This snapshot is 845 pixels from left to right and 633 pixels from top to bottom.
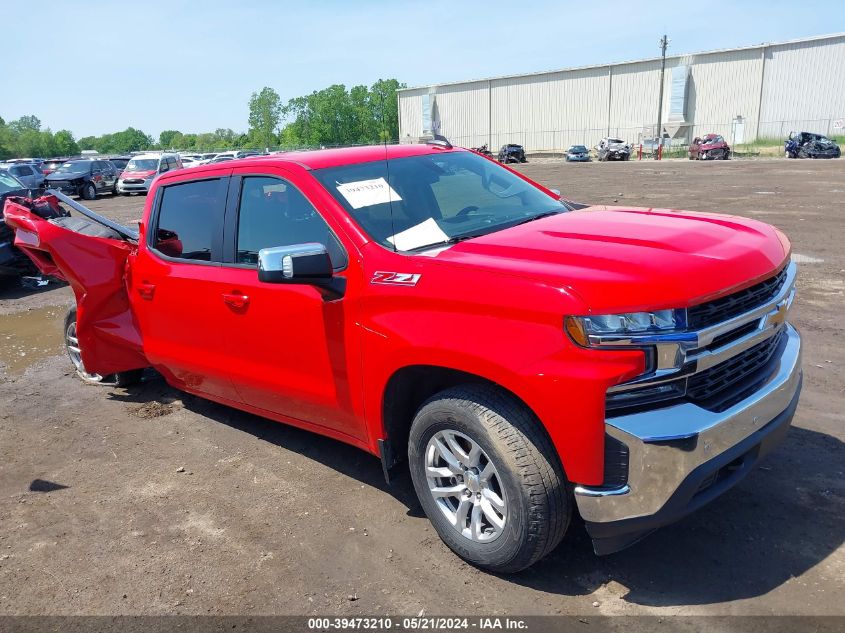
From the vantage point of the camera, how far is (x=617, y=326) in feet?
8.68

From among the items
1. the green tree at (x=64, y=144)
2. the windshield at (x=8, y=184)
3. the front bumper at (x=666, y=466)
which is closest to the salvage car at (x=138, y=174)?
the windshield at (x=8, y=184)

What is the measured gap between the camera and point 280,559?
3.50 metres

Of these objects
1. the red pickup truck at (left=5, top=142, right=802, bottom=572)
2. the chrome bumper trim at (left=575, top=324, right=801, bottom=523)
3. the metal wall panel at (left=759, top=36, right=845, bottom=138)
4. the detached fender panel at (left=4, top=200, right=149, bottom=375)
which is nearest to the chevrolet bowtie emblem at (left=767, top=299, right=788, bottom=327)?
the red pickup truck at (left=5, top=142, right=802, bottom=572)

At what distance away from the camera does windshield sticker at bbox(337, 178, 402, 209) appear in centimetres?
376

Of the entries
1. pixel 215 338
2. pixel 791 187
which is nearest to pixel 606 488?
pixel 215 338

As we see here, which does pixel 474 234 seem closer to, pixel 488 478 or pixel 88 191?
pixel 488 478

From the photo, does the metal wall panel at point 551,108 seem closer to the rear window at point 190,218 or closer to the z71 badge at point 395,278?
the rear window at point 190,218

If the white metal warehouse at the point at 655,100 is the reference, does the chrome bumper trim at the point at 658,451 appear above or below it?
below

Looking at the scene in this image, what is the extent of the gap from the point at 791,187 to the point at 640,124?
1692 inches

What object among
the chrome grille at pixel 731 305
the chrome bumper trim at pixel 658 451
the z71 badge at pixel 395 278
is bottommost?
the chrome bumper trim at pixel 658 451

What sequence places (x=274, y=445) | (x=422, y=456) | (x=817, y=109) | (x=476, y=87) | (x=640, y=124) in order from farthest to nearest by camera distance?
(x=476, y=87) → (x=640, y=124) → (x=817, y=109) → (x=274, y=445) → (x=422, y=456)

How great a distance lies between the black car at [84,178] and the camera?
30562mm

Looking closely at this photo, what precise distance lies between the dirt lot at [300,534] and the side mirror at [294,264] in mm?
1364

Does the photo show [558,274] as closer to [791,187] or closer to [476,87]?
[791,187]
